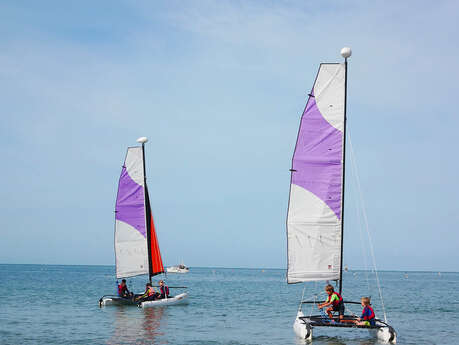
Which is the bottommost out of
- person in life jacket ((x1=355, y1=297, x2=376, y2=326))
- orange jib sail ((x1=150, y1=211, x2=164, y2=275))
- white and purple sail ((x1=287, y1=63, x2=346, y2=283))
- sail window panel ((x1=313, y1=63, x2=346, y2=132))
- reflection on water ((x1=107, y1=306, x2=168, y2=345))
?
reflection on water ((x1=107, y1=306, x2=168, y2=345))

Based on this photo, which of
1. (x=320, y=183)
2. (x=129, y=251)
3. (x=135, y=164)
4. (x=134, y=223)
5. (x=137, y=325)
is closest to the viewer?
(x=320, y=183)

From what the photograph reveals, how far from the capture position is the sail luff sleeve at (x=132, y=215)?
33906 mm

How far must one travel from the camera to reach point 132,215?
112ft

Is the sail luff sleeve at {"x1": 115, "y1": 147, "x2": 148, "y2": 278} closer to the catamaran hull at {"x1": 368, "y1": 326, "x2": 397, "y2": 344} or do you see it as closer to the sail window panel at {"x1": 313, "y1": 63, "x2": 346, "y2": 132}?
the sail window panel at {"x1": 313, "y1": 63, "x2": 346, "y2": 132}

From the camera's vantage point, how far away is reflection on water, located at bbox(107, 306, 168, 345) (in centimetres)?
2100

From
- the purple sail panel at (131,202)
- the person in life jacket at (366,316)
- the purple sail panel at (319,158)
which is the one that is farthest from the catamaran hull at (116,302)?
the person in life jacket at (366,316)

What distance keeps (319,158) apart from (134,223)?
58.3ft

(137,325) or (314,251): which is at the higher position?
(314,251)

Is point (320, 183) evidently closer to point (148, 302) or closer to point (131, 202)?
point (148, 302)

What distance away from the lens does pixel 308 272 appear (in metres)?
19.4

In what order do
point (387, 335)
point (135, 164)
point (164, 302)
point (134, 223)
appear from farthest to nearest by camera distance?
1. point (134, 223)
2. point (135, 164)
3. point (164, 302)
4. point (387, 335)

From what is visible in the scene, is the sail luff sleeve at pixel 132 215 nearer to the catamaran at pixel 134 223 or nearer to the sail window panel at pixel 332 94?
the catamaran at pixel 134 223

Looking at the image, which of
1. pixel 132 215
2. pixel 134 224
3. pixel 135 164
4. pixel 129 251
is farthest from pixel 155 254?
pixel 135 164

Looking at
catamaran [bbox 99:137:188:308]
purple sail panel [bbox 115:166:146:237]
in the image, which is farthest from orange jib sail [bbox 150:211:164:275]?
purple sail panel [bbox 115:166:146:237]
